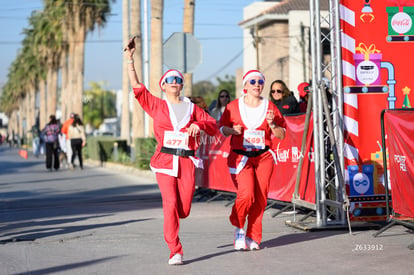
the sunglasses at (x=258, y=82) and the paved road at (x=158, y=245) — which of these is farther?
the sunglasses at (x=258, y=82)

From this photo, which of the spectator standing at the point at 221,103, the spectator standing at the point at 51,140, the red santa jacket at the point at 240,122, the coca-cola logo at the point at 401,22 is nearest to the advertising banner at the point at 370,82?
the coca-cola logo at the point at 401,22

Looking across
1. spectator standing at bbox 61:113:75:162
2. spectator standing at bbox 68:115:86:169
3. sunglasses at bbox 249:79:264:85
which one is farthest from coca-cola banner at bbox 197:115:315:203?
spectator standing at bbox 61:113:75:162

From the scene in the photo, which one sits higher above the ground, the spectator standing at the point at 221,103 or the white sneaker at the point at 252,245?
the spectator standing at the point at 221,103

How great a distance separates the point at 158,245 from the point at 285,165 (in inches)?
129

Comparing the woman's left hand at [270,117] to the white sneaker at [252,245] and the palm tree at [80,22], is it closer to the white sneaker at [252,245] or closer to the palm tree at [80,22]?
the white sneaker at [252,245]

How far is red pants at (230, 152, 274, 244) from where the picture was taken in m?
8.28

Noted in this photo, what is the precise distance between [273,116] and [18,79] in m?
99.7

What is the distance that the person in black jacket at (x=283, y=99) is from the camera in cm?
1194

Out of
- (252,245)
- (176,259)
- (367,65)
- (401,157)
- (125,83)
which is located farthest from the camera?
(125,83)

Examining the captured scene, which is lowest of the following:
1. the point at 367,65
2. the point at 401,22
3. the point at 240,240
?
the point at 240,240

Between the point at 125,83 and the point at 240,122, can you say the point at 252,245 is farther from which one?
the point at 125,83

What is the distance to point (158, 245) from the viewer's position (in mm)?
8758

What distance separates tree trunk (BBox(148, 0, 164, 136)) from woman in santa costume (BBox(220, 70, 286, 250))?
16.4 meters

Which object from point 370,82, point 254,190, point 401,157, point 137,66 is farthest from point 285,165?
point 137,66
